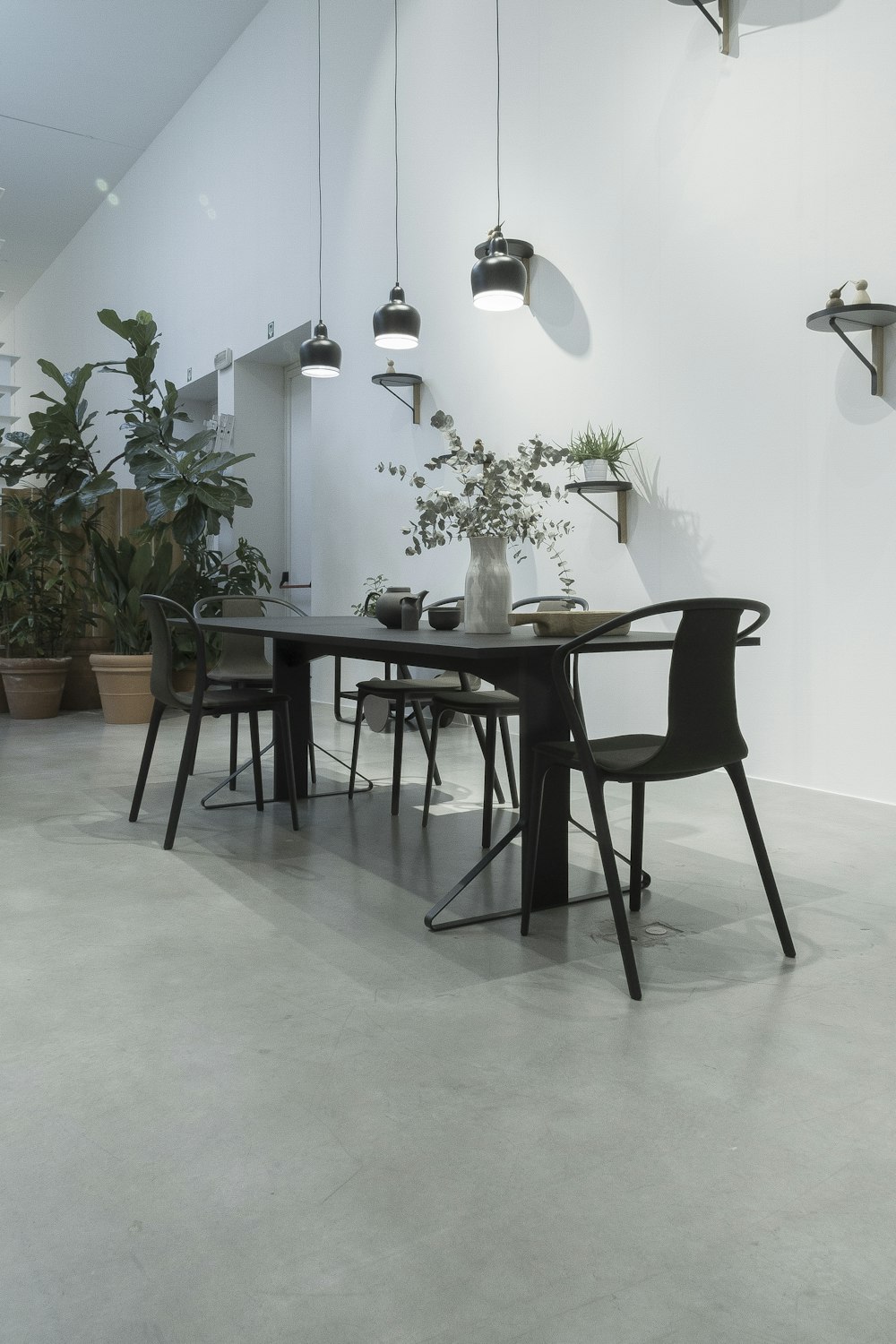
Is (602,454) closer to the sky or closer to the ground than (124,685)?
closer to the sky

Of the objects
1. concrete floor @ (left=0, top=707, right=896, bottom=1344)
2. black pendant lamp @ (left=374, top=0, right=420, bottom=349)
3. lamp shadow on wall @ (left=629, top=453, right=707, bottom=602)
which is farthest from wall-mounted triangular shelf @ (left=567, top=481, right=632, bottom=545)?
concrete floor @ (left=0, top=707, right=896, bottom=1344)

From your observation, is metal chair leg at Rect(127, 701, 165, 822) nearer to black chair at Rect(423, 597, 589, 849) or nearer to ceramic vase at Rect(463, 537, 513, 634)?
black chair at Rect(423, 597, 589, 849)

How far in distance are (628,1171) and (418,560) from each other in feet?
17.1

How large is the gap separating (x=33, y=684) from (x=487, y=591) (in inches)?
184

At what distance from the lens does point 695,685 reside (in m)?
1.96

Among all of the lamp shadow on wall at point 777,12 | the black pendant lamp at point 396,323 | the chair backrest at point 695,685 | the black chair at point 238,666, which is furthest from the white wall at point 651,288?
the chair backrest at point 695,685

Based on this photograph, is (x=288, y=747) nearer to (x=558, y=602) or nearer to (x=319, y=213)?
(x=558, y=602)

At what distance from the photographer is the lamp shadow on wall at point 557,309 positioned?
490 centimetres

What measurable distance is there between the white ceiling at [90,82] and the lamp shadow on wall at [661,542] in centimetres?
597

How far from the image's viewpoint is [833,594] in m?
3.71

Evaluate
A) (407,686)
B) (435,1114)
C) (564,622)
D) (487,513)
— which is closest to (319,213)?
(407,686)

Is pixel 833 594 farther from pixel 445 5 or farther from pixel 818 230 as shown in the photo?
pixel 445 5

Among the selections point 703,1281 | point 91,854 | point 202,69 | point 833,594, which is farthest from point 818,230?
point 202,69

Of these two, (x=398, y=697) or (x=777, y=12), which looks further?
(x=777, y=12)
